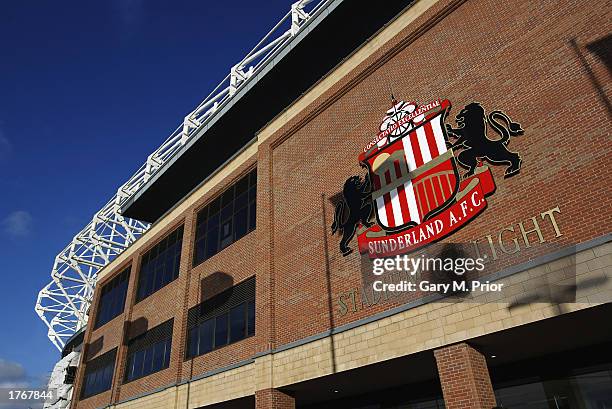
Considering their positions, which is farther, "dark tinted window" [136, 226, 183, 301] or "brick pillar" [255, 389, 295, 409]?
"dark tinted window" [136, 226, 183, 301]

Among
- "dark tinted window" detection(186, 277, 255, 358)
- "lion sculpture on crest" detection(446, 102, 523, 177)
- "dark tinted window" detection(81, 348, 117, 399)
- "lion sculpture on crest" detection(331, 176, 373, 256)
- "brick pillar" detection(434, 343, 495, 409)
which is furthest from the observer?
"dark tinted window" detection(81, 348, 117, 399)

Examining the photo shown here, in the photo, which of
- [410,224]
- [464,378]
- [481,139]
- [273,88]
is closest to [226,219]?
[273,88]

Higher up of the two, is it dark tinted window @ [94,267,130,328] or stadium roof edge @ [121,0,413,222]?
stadium roof edge @ [121,0,413,222]

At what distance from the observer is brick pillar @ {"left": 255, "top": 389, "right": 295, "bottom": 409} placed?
15445mm

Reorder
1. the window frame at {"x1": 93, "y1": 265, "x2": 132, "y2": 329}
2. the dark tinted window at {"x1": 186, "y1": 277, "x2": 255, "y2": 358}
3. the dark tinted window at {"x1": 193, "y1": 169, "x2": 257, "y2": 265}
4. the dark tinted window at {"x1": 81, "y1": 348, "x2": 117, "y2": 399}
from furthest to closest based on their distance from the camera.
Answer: the window frame at {"x1": 93, "y1": 265, "x2": 132, "y2": 329} → the dark tinted window at {"x1": 81, "y1": 348, "x2": 117, "y2": 399} → the dark tinted window at {"x1": 193, "y1": 169, "x2": 257, "y2": 265} → the dark tinted window at {"x1": 186, "y1": 277, "x2": 255, "y2": 358}

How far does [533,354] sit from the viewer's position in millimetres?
12977

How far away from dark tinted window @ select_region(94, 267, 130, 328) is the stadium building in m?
7.95

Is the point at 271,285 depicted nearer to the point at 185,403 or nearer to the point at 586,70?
the point at 185,403

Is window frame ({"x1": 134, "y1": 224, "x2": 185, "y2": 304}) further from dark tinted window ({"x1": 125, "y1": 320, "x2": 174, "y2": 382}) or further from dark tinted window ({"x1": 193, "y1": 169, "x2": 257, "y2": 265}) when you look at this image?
dark tinted window ({"x1": 125, "y1": 320, "x2": 174, "y2": 382})

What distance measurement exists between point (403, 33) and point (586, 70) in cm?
671

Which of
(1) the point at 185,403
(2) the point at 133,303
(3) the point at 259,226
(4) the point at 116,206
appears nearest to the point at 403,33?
(3) the point at 259,226

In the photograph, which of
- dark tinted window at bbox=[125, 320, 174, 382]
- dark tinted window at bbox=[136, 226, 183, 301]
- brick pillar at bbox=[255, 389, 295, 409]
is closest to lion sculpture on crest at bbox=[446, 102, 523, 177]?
brick pillar at bbox=[255, 389, 295, 409]

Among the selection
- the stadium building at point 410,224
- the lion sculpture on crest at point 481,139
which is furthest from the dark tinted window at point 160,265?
the lion sculpture on crest at point 481,139

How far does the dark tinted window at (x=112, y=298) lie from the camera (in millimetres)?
30980
